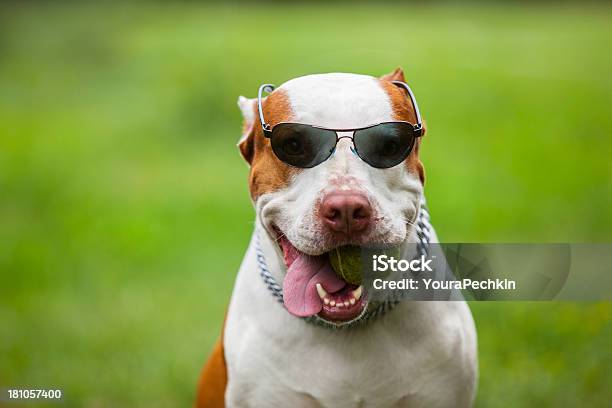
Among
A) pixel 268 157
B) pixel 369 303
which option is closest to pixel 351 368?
pixel 369 303

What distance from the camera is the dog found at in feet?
8.10

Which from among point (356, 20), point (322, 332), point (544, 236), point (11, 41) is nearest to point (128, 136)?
point (11, 41)

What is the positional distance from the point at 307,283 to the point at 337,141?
44cm

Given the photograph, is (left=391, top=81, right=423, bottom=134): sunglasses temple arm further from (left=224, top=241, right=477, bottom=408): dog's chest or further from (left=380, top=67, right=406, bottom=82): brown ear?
(left=224, top=241, right=477, bottom=408): dog's chest

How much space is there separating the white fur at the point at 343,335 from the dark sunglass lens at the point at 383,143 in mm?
25

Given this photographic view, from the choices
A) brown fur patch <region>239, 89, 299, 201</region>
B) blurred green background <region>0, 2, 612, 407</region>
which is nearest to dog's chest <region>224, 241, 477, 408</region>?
brown fur patch <region>239, 89, 299, 201</region>

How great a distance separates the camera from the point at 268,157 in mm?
2635

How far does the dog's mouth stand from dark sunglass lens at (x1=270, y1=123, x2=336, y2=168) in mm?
249

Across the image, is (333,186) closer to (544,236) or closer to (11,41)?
(544,236)

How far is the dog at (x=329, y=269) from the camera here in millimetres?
2469

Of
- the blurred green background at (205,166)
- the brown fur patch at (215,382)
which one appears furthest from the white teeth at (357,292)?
the blurred green background at (205,166)

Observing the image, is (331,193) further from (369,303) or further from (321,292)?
(369,303)

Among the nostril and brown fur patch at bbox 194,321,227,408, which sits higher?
the nostril

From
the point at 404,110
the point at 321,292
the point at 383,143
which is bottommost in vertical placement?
the point at 321,292
